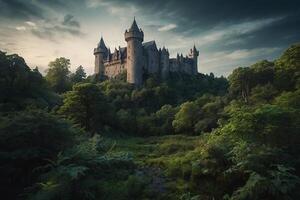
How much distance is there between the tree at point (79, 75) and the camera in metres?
84.9

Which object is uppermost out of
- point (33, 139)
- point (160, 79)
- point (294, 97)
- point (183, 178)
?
point (160, 79)

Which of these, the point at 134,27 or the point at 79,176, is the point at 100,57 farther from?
the point at 79,176

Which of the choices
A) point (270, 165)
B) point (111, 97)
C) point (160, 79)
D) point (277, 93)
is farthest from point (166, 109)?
point (270, 165)

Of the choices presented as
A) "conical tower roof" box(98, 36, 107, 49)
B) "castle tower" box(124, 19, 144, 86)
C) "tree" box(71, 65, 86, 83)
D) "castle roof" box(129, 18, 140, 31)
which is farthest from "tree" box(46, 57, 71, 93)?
"conical tower roof" box(98, 36, 107, 49)

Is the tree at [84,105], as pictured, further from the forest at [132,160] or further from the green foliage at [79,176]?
the green foliage at [79,176]

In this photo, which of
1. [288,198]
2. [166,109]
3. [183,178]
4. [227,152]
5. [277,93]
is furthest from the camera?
[166,109]

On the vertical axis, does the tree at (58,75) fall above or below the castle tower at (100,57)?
below

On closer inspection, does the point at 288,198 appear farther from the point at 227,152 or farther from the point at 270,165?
the point at 227,152

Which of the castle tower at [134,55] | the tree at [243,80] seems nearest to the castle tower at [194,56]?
the castle tower at [134,55]

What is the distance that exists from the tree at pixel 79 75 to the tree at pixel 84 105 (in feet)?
138

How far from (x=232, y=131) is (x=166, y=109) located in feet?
129

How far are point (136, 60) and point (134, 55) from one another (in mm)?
1326

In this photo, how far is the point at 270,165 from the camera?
18.7 m

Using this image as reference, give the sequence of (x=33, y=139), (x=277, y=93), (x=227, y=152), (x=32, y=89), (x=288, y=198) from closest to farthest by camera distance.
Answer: (x=288, y=198)
(x=33, y=139)
(x=227, y=152)
(x=32, y=89)
(x=277, y=93)
